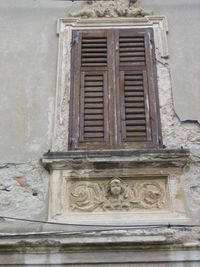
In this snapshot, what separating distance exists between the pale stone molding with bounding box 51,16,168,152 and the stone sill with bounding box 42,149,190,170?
Result: 318 millimetres

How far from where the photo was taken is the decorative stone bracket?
5789mm

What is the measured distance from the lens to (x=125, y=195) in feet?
19.2

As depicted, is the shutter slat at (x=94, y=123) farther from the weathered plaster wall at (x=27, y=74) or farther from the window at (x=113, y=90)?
the weathered plaster wall at (x=27, y=74)

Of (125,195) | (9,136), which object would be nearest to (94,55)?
(9,136)

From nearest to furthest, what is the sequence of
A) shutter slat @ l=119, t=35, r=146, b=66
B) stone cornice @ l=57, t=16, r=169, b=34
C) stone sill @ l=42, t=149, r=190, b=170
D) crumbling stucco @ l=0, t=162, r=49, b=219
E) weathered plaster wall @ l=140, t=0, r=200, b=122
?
crumbling stucco @ l=0, t=162, r=49, b=219 < stone sill @ l=42, t=149, r=190, b=170 < weathered plaster wall @ l=140, t=0, r=200, b=122 < shutter slat @ l=119, t=35, r=146, b=66 < stone cornice @ l=57, t=16, r=169, b=34

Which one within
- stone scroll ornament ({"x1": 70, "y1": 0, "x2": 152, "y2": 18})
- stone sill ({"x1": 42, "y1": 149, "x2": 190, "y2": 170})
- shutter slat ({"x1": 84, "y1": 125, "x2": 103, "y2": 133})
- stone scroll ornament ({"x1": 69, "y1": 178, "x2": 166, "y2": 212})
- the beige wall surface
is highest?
stone scroll ornament ({"x1": 70, "y1": 0, "x2": 152, "y2": 18})

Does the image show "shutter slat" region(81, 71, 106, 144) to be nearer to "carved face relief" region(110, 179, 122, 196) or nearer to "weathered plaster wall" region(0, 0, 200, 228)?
"weathered plaster wall" region(0, 0, 200, 228)

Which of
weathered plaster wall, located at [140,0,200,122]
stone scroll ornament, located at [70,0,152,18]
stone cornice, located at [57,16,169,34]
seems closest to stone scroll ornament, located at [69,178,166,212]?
weathered plaster wall, located at [140,0,200,122]

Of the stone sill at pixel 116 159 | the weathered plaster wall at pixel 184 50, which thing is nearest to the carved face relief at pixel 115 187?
the stone sill at pixel 116 159

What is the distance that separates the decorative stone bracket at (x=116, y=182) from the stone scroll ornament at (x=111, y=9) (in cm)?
211

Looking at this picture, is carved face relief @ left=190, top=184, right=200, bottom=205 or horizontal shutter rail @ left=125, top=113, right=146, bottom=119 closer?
carved face relief @ left=190, top=184, right=200, bottom=205

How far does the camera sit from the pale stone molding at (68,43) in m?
6.39

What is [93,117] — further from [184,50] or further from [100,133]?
[184,50]

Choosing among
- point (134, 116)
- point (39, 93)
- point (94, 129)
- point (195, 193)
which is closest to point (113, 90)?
point (134, 116)
